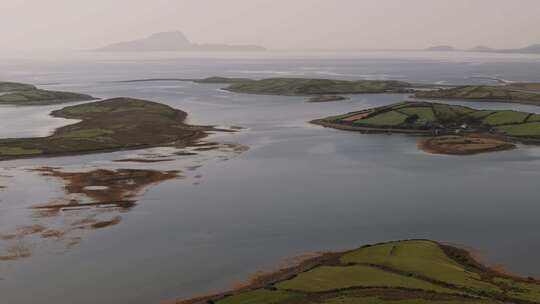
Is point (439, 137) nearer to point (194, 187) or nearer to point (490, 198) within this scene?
point (490, 198)

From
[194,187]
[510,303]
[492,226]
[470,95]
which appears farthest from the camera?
[470,95]

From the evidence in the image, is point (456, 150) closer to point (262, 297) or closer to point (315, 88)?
point (262, 297)

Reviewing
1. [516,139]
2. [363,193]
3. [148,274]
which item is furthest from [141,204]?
[516,139]

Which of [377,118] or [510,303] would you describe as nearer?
[510,303]

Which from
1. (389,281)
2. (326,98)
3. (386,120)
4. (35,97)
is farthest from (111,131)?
(35,97)

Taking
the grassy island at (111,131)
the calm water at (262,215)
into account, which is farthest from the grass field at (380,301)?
the grassy island at (111,131)

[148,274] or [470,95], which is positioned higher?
[470,95]

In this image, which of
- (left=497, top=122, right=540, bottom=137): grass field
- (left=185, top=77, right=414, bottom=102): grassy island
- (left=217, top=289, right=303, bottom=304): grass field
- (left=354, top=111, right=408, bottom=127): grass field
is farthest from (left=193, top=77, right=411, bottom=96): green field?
(left=217, top=289, right=303, bottom=304): grass field
